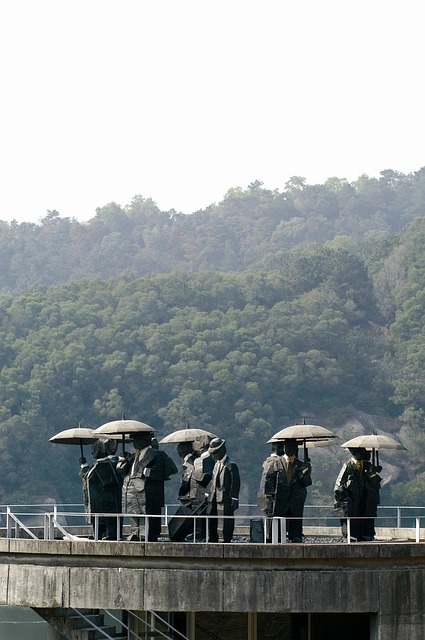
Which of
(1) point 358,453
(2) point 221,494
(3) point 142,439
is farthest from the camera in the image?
(1) point 358,453

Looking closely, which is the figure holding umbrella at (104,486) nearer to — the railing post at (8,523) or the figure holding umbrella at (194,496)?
the figure holding umbrella at (194,496)

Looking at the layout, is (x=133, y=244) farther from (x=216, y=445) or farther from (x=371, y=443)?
(x=216, y=445)

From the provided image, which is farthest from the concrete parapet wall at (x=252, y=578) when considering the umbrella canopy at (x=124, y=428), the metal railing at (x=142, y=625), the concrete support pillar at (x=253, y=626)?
the umbrella canopy at (x=124, y=428)

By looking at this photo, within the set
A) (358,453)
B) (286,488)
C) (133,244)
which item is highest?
(133,244)

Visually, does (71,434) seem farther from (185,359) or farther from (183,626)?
(185,359)

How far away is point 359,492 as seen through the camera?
2089 cm

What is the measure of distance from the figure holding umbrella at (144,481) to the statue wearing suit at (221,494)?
83 centimetres

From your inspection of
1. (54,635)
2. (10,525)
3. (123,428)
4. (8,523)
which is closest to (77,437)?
(123,428)

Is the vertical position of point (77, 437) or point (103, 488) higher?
point (77, 437)

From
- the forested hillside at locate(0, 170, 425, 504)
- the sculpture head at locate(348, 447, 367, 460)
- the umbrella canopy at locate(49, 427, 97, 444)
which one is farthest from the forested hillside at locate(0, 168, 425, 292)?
the sculpture head at locate(348, 447, 367, 460)

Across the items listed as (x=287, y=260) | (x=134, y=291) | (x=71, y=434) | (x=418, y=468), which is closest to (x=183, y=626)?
(x=71, y=434)

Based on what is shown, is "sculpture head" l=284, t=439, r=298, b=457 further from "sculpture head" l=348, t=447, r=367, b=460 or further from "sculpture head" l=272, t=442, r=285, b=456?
A: "sculpture head" l=348, t=447, r=367, b=460

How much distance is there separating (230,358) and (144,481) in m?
86.3

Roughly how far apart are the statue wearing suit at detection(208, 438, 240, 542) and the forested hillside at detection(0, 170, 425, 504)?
72.4 metres
